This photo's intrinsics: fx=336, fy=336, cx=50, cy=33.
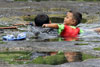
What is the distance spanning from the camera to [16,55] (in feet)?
20.0

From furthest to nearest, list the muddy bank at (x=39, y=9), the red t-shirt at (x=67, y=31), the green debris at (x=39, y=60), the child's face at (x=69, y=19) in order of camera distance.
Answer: the muddy bank at (x=39, y=9) → the child's face at (x=69, y=19) → the red t-shirt at (x=67, y=31) → the green debris at (x=39, y=60)

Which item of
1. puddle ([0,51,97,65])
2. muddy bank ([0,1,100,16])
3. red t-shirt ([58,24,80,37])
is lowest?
muddy bank ([0,1,100,16])

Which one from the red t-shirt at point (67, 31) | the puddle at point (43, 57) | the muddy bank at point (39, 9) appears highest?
the puddle at point (43, 57)

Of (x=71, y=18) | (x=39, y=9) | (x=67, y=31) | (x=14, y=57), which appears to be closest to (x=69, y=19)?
(x=71, y=18)

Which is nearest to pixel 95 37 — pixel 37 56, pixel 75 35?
pixel 75 35

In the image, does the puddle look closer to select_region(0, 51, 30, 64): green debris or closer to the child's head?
select_region(0, 51, 30, 64): green debris

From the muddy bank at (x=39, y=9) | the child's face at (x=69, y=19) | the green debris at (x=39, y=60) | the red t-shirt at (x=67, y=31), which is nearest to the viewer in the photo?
the green debris at (x=39, y=60)

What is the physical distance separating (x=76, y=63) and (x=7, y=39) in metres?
3.12

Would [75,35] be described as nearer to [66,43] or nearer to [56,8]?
[66,43]

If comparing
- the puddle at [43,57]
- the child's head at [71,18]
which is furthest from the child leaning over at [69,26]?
the puddle at [43,57]

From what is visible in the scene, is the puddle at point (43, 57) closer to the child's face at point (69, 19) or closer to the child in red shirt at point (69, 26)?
the child in red shirt at point (69, 26)

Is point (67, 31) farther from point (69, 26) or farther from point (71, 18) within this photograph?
point (71, 18)

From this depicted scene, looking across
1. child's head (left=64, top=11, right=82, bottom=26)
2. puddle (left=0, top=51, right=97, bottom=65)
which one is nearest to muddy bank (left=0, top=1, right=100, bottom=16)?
child's head (left=64, top=11, right=82, bottom=26)

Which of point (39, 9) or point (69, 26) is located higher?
point (69, 26)
